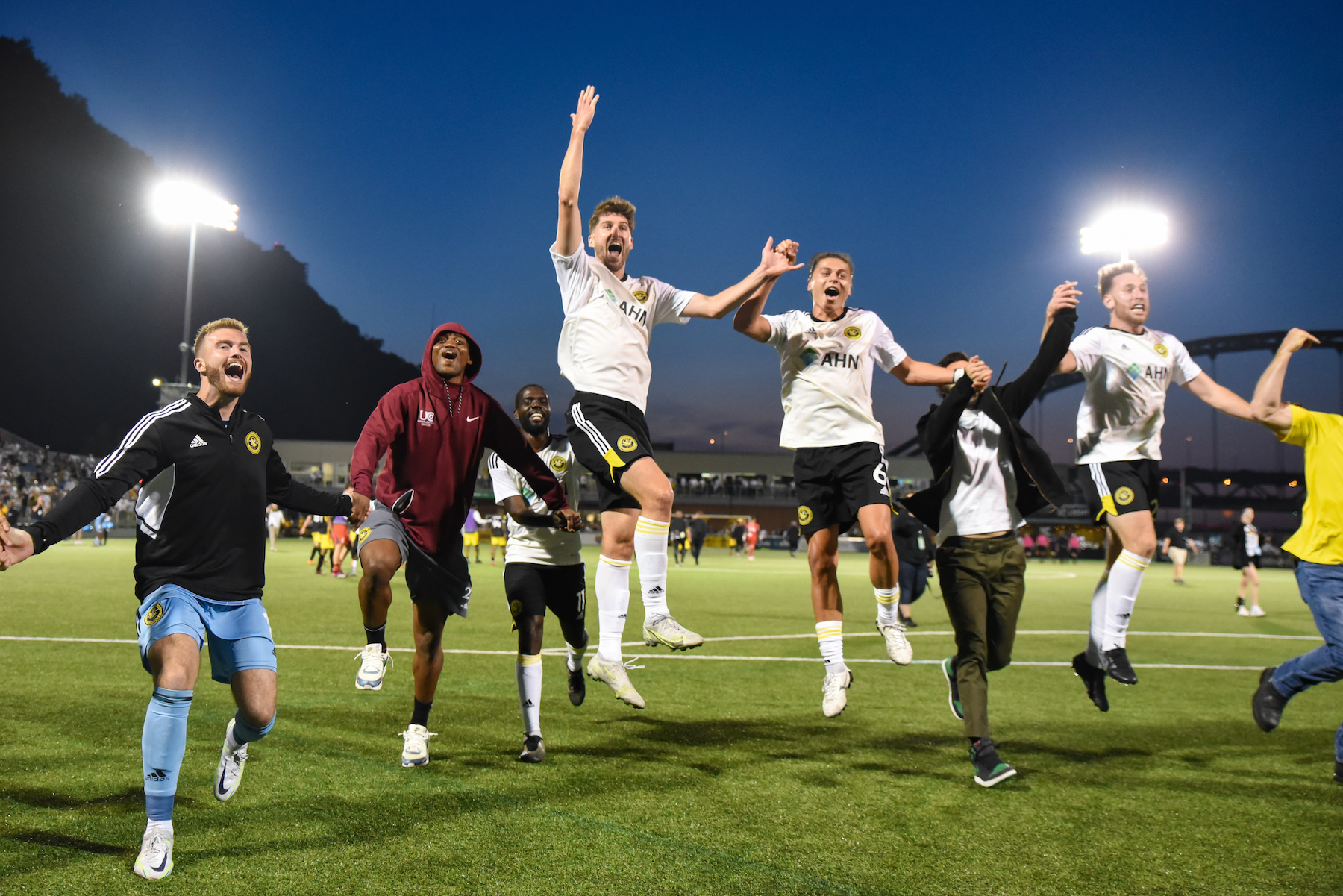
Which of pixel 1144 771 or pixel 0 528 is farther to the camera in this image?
pixel 1144 771

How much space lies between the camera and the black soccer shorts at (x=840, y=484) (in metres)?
6.21

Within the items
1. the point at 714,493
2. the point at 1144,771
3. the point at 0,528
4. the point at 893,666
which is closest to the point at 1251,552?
the point at 893,666

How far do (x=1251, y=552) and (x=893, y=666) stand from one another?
1350 centimetres

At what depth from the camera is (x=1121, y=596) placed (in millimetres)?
6453

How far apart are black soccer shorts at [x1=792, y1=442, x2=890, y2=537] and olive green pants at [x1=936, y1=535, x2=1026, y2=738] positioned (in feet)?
2.18

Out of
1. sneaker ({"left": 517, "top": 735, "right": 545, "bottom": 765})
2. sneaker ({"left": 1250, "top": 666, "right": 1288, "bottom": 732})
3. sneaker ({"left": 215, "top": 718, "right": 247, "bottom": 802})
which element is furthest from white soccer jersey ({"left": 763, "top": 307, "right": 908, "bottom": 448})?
sneaker ({"left": 215, "top": 718, "right": 247, "bottom": 802})

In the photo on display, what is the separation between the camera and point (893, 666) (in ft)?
34.0

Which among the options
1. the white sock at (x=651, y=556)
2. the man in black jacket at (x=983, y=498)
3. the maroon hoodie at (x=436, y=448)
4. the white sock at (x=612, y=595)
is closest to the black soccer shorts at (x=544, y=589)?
the white sock at (x=612, y=595)

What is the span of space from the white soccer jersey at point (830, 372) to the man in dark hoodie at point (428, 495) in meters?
2.02

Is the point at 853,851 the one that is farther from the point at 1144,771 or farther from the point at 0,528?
the point at 0,528

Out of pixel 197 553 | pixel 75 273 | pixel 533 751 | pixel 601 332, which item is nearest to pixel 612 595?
A: pixel 533 751

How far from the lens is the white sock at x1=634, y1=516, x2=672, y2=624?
5750mm

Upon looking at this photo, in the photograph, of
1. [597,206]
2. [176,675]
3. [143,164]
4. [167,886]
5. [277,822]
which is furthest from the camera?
[143,164]

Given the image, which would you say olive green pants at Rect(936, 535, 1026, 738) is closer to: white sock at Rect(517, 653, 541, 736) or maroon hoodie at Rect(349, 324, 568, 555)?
maroon hoodie at Rect(349, 324, 568, 555)
